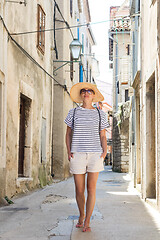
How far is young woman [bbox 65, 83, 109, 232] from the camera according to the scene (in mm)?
4617

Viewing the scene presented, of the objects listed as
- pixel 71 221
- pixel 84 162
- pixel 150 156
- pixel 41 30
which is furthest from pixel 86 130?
pixel 41 30

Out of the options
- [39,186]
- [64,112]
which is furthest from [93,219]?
[64,112]

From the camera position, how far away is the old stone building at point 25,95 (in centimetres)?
762

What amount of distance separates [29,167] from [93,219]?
4775mm

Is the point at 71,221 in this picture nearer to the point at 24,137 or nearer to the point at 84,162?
the point at 84,162

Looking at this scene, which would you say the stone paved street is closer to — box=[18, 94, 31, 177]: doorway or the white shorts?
the white shorts

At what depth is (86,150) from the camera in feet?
15.1

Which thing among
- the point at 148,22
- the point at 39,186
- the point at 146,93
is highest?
the point at 148,22

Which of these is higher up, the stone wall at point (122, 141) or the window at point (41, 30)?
the window at point (41, 30)

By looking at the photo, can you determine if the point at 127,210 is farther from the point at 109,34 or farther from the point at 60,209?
the point at 109,34

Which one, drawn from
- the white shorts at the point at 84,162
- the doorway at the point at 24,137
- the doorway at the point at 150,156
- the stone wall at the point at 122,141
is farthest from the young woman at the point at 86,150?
the stone wall at the point at 122,141

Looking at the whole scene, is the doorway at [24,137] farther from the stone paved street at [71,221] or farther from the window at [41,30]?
the stone paved street at [71,221]

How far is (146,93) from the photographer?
781cm

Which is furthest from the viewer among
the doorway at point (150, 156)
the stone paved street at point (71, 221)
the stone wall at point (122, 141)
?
the stone wall at point (122, 141)
